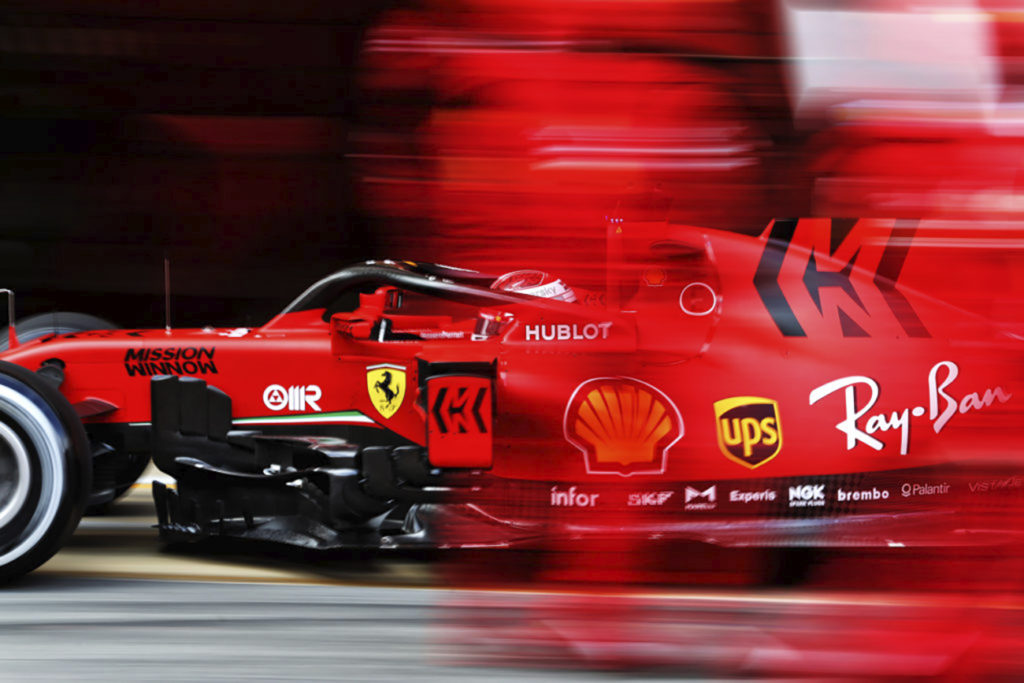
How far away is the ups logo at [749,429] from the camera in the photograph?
171 centimetres

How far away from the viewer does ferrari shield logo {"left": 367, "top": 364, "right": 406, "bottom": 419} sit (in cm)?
278

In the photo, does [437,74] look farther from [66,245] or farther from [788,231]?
[66,245]

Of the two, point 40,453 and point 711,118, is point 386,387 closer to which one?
point 40,453

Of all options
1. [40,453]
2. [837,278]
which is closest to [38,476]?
[40,453]

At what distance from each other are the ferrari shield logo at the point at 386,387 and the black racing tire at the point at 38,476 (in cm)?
73

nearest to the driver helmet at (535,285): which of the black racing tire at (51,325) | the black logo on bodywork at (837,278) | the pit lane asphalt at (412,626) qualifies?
the black logo on bodywork at (837,278)

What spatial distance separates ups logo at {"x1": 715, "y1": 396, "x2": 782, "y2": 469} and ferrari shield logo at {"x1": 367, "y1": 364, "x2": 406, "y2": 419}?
973 mm

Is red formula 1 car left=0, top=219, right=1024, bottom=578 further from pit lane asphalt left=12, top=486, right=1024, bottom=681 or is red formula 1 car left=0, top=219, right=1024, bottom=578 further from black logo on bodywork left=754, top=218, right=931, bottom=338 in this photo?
pit lane asphalt left=12, top=486, right=1024, bottom=681

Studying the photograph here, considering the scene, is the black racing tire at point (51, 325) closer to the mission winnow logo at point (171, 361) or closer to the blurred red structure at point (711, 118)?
the mission winnow logo at point (171, 361)

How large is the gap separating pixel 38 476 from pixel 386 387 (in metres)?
0.87

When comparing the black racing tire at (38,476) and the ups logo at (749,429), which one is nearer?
the ups logo at (749,429)

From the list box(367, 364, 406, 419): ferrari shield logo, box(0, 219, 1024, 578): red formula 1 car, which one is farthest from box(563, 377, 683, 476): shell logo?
box(367, 364, 406, 419): ferrari shield logo

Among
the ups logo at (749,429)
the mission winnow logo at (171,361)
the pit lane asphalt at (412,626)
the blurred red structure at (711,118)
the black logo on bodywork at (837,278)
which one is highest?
the blurred red structure at (711,118)

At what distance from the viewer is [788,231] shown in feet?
4.37
